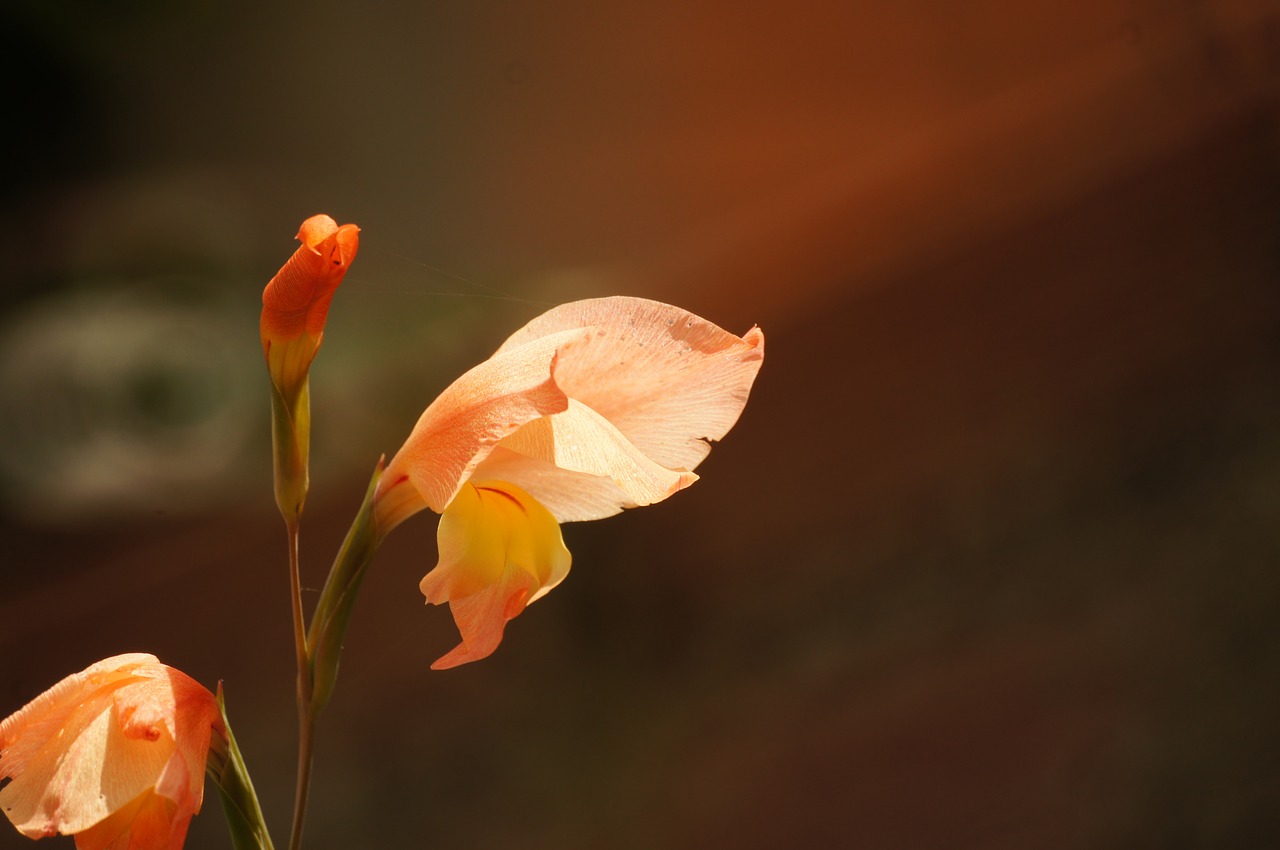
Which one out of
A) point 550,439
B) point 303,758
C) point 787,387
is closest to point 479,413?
point 550,439

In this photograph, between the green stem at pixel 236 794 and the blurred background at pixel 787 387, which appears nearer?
the green stem at pixel 236 794

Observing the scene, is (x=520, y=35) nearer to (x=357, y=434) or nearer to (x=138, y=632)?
(x=357, y=434)

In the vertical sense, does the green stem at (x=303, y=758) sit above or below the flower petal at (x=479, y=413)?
below

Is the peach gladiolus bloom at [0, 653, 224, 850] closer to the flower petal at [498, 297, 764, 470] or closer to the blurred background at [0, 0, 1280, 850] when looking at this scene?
the flower petal at [498, 297, 764, 470]

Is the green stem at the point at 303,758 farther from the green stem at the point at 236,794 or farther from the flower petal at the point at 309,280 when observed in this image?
the flower petal at the point at 309,280

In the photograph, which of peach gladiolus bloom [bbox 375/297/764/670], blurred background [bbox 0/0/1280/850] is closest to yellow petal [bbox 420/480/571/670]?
peach gladiolus bloom [bbox 375/297/764/670]

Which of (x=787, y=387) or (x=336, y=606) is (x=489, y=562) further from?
(x=787, y=387)

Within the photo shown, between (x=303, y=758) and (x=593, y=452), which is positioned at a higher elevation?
(x=593, y=452)

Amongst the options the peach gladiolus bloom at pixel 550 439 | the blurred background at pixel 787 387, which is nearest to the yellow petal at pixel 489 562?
the peach gladiolus bloom at pixel 550 439
